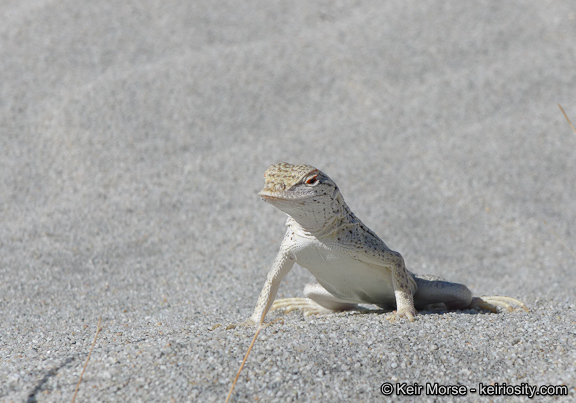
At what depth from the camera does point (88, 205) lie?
19.3ft

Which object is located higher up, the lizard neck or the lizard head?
the lizard head

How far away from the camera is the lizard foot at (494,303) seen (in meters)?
3.96

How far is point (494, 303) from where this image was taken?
13.3 ft

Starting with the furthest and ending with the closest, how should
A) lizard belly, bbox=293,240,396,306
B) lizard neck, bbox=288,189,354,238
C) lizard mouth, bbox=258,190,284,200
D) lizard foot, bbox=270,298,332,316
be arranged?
1. lizard foot, bbox=270,298,332,316
2. lizard belly, bbox=293,240,396,306
3. lizard neck, bbox=288,189,354,238
4. lizard mouth, bbox=258,190,284,200

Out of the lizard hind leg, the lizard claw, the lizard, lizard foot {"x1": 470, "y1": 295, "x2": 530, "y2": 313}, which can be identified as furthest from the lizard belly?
lizard foot {"x1": 470, "y1": 295, "x2": 530, "y2": 313}

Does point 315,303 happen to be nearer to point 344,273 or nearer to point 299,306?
point 299,306

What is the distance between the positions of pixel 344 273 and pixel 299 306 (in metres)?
0.77

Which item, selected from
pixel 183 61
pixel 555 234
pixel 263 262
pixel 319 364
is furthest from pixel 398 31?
pixel 319 364

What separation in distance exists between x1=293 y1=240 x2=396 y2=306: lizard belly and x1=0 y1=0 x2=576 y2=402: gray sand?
0.19 m

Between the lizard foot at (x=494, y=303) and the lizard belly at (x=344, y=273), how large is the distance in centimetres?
56

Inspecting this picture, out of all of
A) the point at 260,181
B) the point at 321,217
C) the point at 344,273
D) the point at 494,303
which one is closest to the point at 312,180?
the point at 321,217

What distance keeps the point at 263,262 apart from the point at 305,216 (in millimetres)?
2023

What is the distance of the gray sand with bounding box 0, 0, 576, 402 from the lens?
292 centimetres

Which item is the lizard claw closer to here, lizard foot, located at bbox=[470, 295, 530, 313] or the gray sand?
the gray sand
